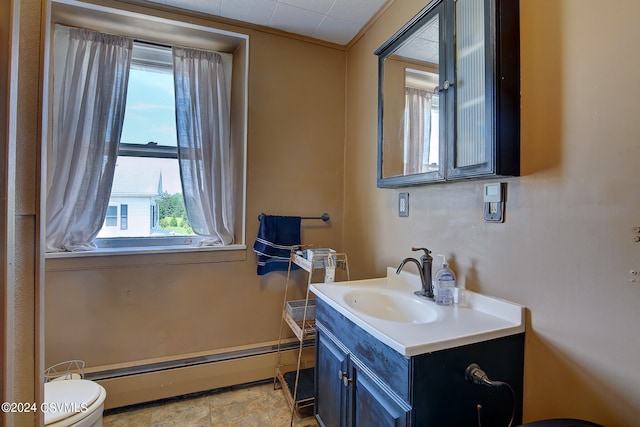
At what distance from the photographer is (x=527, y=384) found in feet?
3.48

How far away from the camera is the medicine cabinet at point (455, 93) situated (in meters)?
1.05

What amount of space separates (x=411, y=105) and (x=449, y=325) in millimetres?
1069

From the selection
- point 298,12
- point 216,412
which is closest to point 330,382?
point 216,412

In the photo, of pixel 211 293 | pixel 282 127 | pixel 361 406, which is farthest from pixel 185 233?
pixel 361 406

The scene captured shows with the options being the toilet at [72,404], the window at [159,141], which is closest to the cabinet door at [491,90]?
the window at [159,141]

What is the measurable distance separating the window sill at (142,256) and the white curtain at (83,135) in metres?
0.09

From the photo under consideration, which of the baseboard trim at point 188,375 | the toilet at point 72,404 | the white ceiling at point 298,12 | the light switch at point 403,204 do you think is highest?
the white ceiling at point 298,12

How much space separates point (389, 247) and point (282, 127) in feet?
3.73

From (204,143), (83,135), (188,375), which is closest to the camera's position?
(83,135)

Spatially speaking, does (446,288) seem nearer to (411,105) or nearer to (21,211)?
(411,105)

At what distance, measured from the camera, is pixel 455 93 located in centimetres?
121

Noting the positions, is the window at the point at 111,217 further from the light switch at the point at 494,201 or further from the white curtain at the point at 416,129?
the light switch at the point at 494,201

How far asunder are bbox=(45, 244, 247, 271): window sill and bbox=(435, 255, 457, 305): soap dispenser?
4.33 ft

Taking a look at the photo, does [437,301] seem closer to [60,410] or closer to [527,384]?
[527,384]
